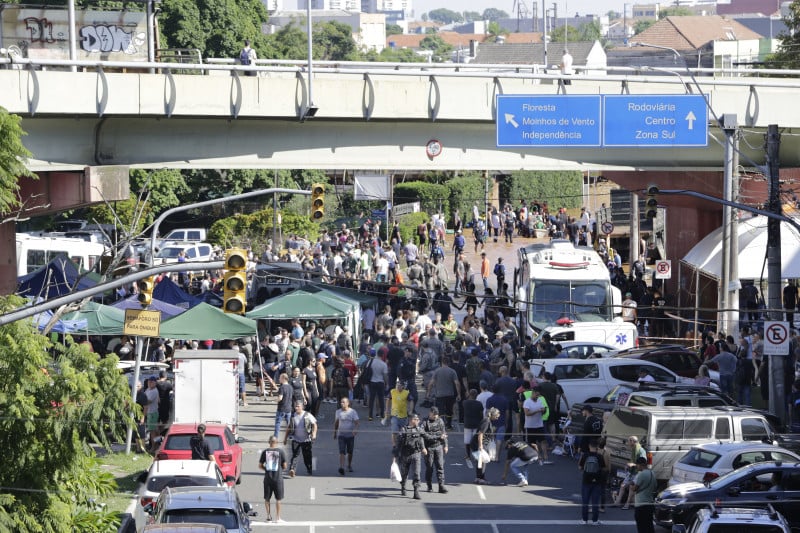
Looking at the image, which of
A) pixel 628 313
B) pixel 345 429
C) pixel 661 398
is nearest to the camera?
pixel 661 398

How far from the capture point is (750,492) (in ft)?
56.9

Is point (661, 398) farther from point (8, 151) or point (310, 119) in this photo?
point (8, 151)

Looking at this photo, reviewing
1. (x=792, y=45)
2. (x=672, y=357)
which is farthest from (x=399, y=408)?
(x=792, y=45)

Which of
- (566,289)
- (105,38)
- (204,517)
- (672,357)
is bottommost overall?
(204,517)

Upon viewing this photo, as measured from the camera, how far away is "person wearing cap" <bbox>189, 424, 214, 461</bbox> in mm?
20047

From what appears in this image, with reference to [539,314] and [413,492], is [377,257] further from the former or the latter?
[413,492]

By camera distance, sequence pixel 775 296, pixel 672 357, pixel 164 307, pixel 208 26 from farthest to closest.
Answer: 1. pixel 208 26
2. pixel 164 307
3. pixel 672 357
4. pixel 775 296

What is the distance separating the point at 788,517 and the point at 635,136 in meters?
13.3

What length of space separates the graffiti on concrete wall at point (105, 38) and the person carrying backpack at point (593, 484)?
1840cm

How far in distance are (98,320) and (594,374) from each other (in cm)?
1149

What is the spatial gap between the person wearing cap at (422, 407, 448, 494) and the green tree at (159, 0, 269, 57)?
43.7 m

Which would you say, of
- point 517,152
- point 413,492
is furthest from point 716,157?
point 413,492

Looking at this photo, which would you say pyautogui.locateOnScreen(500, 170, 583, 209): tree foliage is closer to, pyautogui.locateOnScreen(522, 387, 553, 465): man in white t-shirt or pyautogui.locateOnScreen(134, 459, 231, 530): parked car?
pyautogui.locateOnScreen(522, 387, 553, 465): man in white t-shirt

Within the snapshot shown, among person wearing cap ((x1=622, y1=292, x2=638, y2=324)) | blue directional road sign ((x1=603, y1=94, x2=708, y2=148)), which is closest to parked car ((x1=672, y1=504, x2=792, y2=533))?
blue directional road sign ((x1=603, y1=94, x2=708, y2=148))
